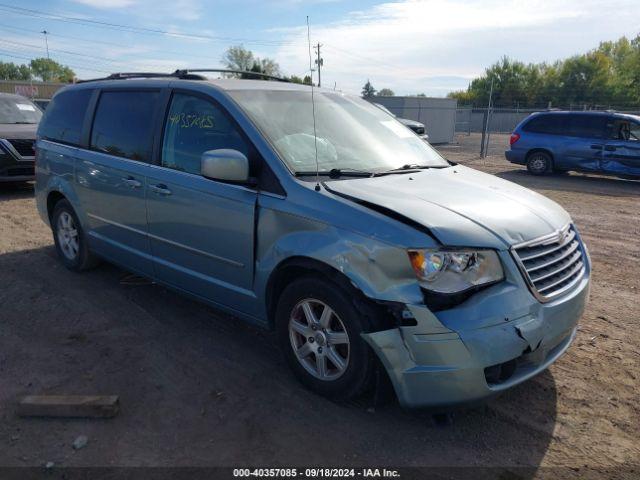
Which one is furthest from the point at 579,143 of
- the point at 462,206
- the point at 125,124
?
the point at 125,124

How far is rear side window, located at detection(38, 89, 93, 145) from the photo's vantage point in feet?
17.0

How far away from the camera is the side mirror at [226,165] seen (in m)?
3.26

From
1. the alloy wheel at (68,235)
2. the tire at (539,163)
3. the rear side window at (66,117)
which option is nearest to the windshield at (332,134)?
the rear side window at (66,117)

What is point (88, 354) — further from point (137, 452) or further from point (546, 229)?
point (546, 229)

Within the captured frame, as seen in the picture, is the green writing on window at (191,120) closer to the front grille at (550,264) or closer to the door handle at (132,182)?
the door handle at (132,182)

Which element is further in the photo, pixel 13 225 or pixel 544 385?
pixel 13 225

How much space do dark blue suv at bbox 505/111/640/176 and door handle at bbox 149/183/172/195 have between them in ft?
41.8

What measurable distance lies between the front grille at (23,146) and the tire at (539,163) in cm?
1244

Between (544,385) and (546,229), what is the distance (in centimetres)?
107

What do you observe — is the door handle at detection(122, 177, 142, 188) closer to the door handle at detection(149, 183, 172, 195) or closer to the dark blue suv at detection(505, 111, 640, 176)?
the door handle at detection(149, 183, 172, 195)

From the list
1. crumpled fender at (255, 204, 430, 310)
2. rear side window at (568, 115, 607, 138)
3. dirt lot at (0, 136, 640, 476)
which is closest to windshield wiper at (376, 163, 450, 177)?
crumpled fender at (255, 204, 430, 310)

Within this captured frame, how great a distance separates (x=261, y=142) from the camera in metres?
3.44

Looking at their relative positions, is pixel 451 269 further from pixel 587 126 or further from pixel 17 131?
pixel 587 126

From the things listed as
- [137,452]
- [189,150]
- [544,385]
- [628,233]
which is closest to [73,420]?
[137,452]
